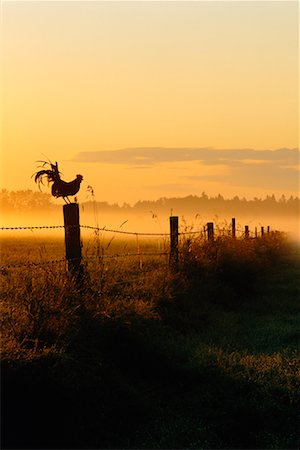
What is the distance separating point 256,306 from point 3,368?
826cm

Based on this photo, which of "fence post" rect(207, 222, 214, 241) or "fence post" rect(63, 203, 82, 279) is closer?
"fence post" rect(63, 203, 82, 279)

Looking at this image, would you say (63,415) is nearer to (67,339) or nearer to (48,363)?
(48,363)

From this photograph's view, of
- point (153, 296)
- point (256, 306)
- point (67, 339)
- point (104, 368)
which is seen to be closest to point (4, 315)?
point (67, 339)

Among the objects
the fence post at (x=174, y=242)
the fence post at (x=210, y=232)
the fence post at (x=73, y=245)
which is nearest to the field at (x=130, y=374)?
the fence post at (x=73, y=245)

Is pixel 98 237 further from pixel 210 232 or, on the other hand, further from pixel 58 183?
pixel 210 232

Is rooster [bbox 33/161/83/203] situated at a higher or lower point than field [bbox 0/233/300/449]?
higher

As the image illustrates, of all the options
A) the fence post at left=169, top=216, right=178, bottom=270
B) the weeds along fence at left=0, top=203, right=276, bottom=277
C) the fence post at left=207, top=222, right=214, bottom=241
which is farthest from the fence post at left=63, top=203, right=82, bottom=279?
the fence post at left=207, top=222, right=214, bottom=241

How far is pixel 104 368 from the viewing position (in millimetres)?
6910

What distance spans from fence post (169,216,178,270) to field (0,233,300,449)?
2412 millimetres

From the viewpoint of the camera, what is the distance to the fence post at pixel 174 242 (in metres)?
13.1

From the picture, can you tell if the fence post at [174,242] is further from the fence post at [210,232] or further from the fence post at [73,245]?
the fence post at [73,245]

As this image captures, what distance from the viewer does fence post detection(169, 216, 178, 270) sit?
43.1ft

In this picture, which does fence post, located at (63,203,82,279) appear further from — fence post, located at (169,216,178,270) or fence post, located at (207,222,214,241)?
fence post, located at (207,222,214,241)

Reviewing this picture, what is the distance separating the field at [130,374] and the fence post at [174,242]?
95.0 inches
